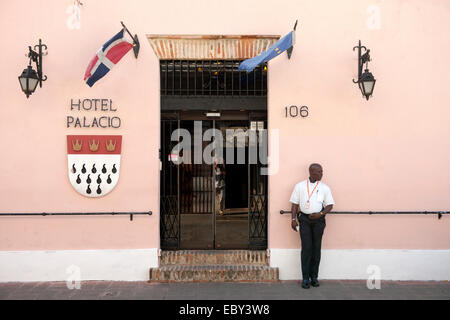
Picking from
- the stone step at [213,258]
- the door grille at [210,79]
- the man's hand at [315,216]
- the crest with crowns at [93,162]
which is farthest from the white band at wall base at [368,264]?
the crest with crowns at [93,162]

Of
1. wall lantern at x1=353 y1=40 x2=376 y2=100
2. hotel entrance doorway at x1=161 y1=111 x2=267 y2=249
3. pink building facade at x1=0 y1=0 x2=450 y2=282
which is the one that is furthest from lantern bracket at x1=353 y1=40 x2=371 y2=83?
hotel entrance doorway at x1=161 y1=111 x2=267 y2=249

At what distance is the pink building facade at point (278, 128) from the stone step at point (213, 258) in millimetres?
230

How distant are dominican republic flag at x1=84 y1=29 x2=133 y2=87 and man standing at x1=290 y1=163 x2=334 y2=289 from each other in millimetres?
3416

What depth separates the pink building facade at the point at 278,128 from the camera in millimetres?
5422

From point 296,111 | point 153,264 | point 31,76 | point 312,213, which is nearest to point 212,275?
point 153,264

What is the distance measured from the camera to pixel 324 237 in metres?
5.49

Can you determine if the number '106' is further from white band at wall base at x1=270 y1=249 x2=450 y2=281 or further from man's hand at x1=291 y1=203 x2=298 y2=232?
white band at wall base at x1=270 y1=249 x2=450 y2=281

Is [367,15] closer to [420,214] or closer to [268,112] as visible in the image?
[268,112]

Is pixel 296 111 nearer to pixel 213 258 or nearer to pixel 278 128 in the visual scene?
pixel 278 128

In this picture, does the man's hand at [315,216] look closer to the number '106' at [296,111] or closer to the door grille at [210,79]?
the number '106' at [296,111]

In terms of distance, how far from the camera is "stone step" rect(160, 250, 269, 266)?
220 inches

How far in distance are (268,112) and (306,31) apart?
1.47 m

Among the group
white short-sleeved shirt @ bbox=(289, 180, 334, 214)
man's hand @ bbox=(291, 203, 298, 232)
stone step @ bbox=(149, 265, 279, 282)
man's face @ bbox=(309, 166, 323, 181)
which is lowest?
stone step @ bbox=(149, 265, 279, 282)

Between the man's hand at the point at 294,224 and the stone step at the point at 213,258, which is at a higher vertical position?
the man's hand at the point at 294,224
